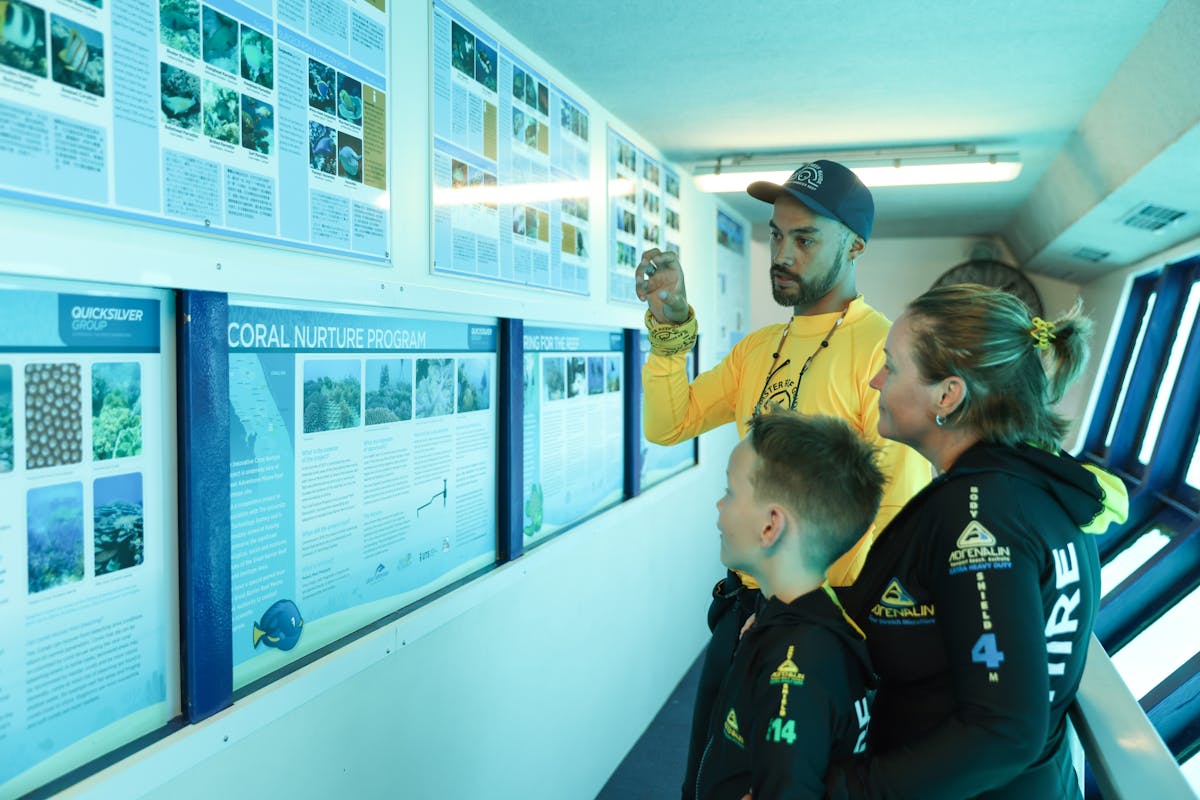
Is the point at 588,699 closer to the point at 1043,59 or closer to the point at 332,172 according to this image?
the point at 332,172

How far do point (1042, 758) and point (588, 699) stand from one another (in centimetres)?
202

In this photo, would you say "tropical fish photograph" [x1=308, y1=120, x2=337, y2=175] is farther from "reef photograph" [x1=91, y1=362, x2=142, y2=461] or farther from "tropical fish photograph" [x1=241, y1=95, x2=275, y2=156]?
"reef photograph" [x1=91, y1=362, x2=142, y2=461]

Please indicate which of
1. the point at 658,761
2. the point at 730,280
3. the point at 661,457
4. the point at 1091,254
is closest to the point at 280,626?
the point at 658,761

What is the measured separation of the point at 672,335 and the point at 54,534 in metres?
1.23

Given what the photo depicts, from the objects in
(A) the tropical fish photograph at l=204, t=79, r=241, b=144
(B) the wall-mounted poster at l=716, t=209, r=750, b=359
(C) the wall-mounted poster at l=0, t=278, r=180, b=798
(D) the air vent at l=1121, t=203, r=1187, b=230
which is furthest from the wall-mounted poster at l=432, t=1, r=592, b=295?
(D) the air vent at l=1121, t=203, r=1187, b=230

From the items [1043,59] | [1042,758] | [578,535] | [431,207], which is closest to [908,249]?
[1043,59]

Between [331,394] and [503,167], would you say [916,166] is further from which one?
[331,394]

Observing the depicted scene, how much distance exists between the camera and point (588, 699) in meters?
3.02

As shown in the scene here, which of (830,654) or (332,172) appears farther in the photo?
(332,172)

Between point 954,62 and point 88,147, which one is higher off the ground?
point 954,62

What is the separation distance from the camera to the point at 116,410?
1.19 meters

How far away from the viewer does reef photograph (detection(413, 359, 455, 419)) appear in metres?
1.95

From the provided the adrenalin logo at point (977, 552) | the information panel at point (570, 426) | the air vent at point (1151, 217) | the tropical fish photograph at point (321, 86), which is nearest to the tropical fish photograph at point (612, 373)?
the information panel at point (570, 426)

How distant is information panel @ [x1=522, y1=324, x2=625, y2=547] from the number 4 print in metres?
1.63
